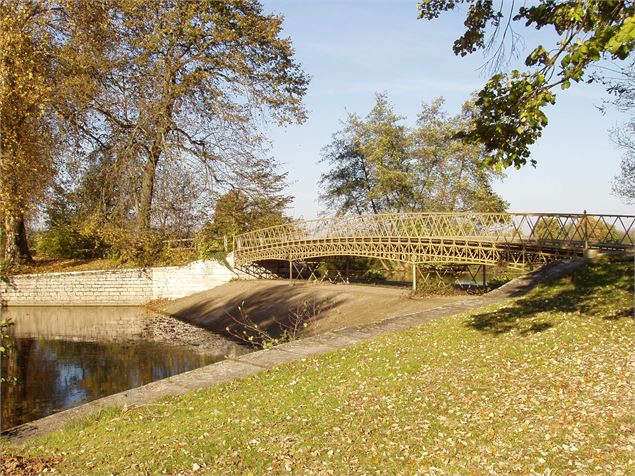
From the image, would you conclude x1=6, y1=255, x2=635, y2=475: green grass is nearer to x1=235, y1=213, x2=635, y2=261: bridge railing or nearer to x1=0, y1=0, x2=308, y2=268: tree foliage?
x1=235, y1=213, x2=635, y2=261: bridge railing

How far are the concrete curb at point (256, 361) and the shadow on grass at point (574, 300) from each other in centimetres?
103

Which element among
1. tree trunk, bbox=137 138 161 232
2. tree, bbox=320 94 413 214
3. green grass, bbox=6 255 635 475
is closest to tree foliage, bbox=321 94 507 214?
tree, bbox=320 94 413 214

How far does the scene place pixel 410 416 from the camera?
763 centimetres

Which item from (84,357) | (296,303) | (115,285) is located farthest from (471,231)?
(115,285)

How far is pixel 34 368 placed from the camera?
2042cm

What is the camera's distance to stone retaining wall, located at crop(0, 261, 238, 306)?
38.8m

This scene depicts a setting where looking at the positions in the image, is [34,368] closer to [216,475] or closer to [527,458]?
[216,475]

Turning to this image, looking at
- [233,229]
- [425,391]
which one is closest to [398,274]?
[233,229]

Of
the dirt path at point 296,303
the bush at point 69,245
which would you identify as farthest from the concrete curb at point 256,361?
the bush at point 69,245

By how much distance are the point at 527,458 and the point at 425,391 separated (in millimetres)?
2679

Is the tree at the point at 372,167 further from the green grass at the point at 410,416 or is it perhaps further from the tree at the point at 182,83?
the green grass at the point at 410,416

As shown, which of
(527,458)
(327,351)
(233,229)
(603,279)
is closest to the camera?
(527,458)

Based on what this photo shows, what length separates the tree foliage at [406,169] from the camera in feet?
140

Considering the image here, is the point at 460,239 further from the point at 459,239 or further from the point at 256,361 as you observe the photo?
the point at 256,361
